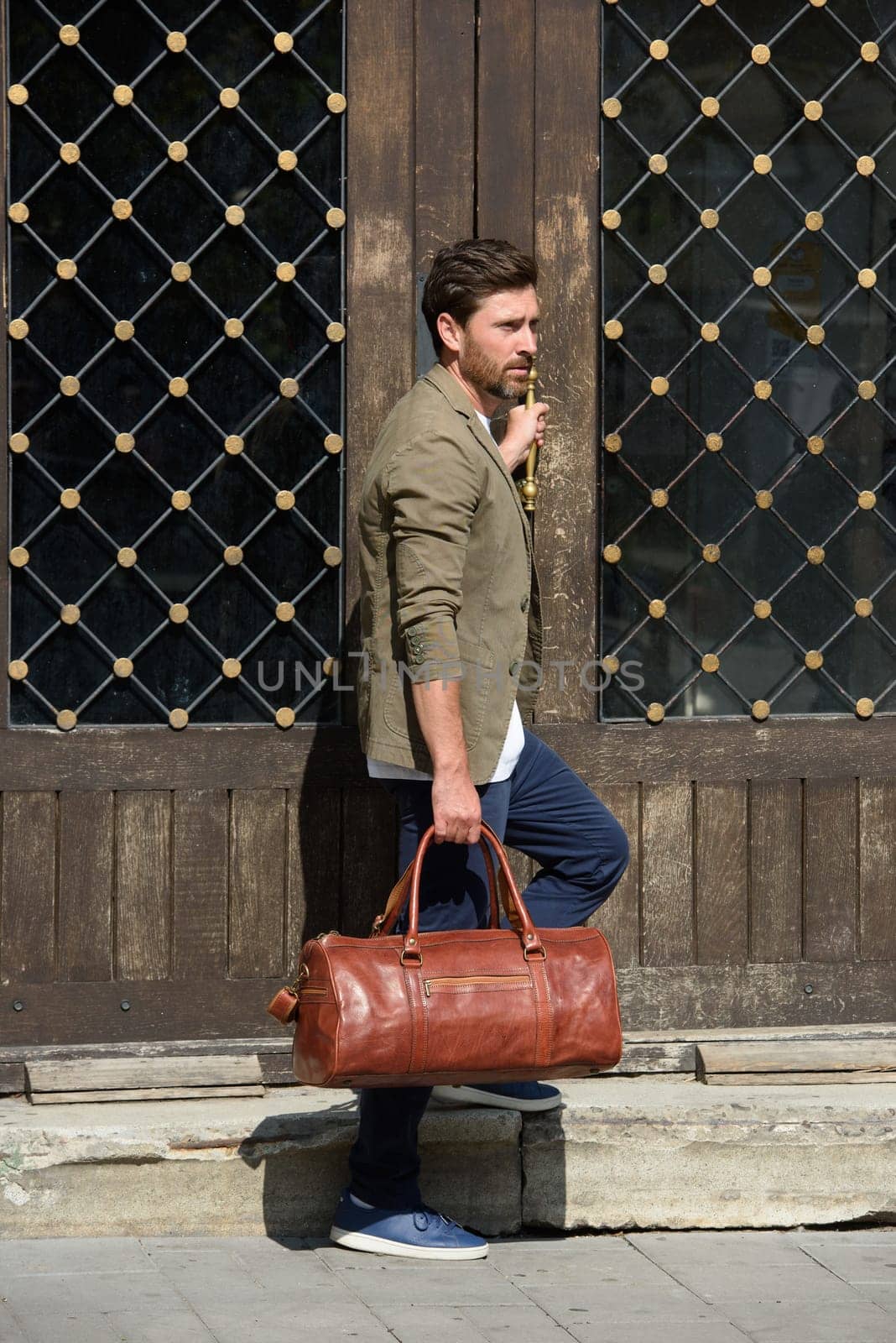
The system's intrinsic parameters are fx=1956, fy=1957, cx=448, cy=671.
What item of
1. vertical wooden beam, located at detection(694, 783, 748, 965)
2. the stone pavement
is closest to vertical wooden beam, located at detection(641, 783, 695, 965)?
vertical wooden beam, located at detection(694, 783, 748, 965)

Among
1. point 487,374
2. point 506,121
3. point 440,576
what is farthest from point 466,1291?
point 506,121

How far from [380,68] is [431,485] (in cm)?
139

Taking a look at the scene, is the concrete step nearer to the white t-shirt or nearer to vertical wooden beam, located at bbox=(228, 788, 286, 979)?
vertical wooden beam, located at bbox=(228, 788, 286, 979)

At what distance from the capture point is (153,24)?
468 cm

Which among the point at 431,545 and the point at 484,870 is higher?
the point at 431,545

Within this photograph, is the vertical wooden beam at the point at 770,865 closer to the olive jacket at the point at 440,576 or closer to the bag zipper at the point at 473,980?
the olive jacket at the point at 440,576

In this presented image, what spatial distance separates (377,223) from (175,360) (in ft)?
1.96

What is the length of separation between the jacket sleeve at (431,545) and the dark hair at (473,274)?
345 mm

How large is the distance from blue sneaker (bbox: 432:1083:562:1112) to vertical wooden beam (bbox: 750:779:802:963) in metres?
0.80

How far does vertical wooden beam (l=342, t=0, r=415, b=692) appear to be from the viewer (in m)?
4.77

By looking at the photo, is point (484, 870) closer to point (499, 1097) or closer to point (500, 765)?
point (500, 765)

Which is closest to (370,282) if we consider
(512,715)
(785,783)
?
(512,715)

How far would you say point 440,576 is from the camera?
3904 mm

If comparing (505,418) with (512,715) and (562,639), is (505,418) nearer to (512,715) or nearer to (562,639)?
(562,639)
